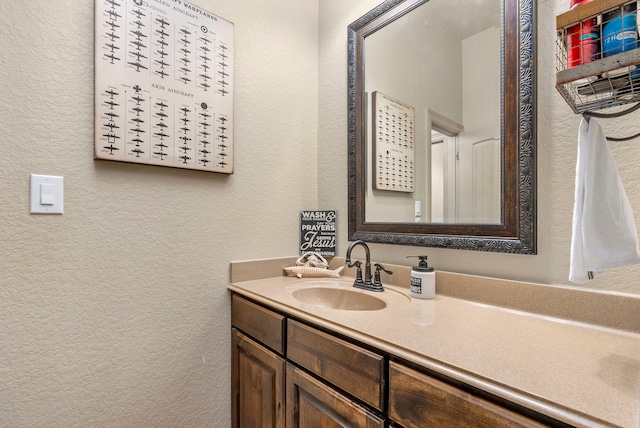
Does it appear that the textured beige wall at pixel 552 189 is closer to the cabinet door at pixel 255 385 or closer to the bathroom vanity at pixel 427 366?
the bathroom vanity at pixel 427 366

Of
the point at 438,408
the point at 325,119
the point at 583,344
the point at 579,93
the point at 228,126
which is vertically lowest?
the point at 438,408

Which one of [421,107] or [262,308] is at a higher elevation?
[421,107]

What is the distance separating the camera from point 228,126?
142cm

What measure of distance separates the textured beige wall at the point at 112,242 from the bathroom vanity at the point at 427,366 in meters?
0.27

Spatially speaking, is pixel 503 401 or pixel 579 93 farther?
pixel 579 93

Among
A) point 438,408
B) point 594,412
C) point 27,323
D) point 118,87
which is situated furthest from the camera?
point 118,87

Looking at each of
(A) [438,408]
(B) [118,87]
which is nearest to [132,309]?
(B) [118,87]

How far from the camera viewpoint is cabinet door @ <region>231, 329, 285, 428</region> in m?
1.12

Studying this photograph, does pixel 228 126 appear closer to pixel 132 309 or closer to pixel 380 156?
pixel 380 156

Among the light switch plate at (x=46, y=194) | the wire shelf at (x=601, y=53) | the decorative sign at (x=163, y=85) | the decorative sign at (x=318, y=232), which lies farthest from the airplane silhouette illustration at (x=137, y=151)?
the wire shelf at (x=601, y=53)

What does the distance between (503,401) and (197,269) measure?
3.82 feet

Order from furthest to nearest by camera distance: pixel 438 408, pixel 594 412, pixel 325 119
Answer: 1. pixel 325 119
2. pixel 438 408
3. pixel 594 412

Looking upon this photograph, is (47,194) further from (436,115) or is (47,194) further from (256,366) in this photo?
(436,115)

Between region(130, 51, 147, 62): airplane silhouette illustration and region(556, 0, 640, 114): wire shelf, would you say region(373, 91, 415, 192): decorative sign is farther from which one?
region(130, 51, 147, 62): airplane silhouette illustration
